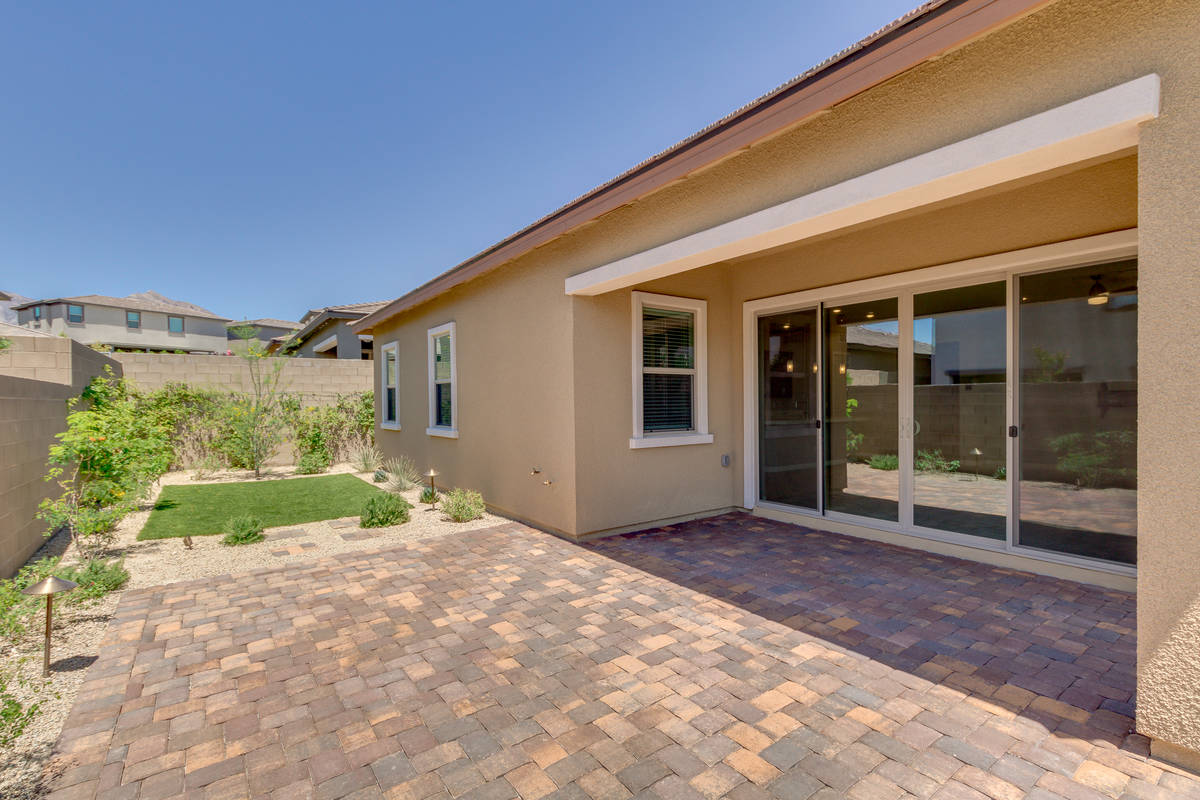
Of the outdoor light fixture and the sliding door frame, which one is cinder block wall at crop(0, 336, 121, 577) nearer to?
the sliding door frame

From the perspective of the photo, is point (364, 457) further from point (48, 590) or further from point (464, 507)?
point (48, 590)

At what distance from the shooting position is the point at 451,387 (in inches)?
357

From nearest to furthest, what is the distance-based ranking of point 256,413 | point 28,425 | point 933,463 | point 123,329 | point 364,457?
point 28,425 → point 933,463 → point 256,413 → point 364,457 → point 123,329

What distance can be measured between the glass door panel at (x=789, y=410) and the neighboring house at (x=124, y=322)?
49.0 m

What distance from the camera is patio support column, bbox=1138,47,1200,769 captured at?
216 centimetres

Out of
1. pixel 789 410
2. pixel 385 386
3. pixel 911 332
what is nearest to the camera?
pixel 911 332

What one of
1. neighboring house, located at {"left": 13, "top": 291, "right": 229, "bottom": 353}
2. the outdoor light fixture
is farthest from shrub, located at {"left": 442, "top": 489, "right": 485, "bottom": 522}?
neighboring house, located at {"left": 13, "top": 291, "right": 229, "bottom": 353}

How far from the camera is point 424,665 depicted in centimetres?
335

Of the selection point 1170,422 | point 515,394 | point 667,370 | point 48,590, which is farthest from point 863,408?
point 48,590

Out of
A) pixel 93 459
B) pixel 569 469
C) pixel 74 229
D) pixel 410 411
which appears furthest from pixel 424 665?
pixel 74 229

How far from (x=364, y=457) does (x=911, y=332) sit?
11.8 metres

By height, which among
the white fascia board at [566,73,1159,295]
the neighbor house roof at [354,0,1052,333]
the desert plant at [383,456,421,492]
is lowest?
the desert plant at [383,456,421,492]

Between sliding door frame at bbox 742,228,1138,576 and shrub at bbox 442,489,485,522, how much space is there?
12.6ft

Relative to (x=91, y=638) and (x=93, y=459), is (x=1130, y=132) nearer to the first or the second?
(x=91, y=638)
